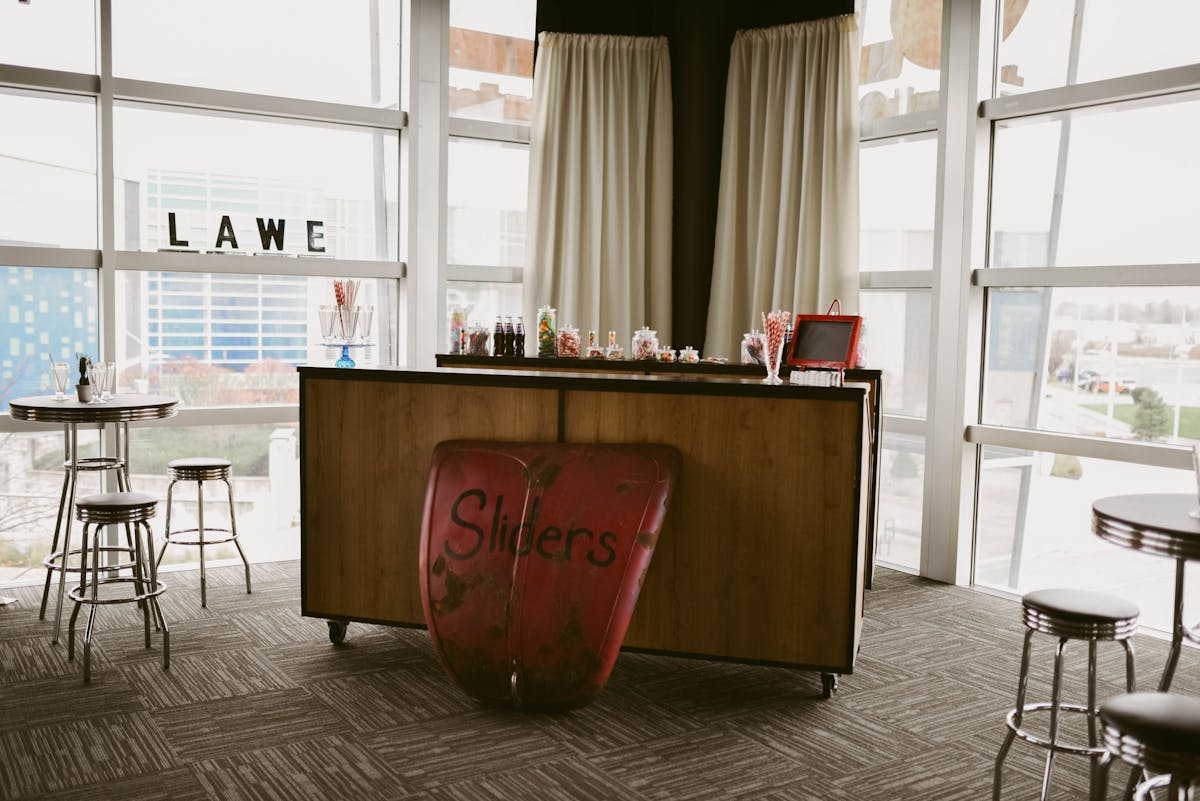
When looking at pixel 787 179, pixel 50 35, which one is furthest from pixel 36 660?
pixel 787 179

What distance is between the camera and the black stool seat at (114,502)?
3.81 m

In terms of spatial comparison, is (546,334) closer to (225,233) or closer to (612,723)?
(225,233)

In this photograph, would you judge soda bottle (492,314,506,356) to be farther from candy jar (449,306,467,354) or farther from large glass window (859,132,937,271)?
large glass window (859,132,937,271)

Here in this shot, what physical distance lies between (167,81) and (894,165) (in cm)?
401

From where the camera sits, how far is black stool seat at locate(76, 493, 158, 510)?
381 cm

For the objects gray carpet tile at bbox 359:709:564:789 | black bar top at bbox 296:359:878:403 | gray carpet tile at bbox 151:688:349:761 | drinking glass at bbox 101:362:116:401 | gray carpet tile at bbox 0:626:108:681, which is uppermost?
black bar top at bbox 296:359:878:403

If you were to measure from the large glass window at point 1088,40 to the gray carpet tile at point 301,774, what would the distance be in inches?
173

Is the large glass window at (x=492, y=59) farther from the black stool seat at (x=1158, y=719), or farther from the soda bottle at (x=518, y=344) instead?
the black stool seat at (x=1158, y=719)

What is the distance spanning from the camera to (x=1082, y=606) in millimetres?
2717

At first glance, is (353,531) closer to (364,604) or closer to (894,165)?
(364,604)

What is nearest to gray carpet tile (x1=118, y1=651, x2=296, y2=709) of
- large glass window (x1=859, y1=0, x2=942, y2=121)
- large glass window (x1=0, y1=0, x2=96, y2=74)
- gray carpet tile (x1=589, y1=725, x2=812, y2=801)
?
gray carpet tile (x1=589, y1=725, x2=812, y2=801)

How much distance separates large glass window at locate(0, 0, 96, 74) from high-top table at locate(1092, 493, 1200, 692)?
5.16m

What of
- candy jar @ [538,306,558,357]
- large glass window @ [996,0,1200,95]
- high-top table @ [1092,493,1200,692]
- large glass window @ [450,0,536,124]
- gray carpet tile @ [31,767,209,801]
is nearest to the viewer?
high-top table @ [1092,493,1200,692]

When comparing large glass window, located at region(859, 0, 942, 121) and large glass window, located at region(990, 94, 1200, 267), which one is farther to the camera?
large glass window, located at region(859, 0, 942, 121)
